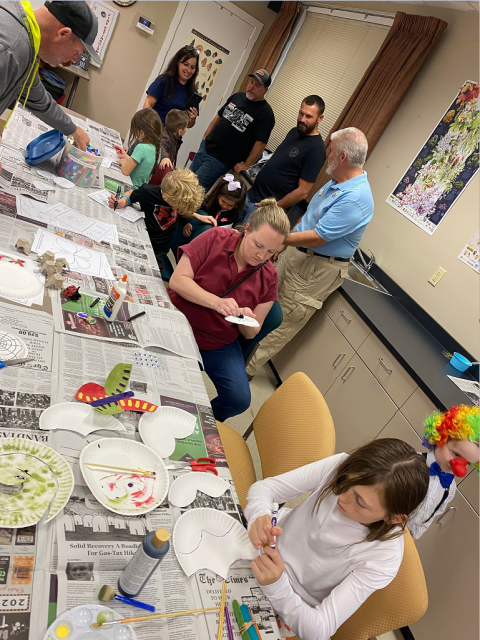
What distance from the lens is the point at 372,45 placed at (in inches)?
152

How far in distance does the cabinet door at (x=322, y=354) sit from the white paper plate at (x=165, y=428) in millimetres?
1588

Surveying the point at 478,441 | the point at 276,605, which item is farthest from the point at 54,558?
the point at 478,441

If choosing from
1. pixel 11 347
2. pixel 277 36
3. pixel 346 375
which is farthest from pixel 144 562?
pixel 277 36

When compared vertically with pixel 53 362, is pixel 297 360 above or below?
below

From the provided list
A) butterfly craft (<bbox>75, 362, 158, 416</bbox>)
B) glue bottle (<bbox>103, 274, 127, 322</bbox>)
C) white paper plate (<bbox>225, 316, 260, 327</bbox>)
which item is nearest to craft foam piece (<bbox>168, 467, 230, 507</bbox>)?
butterfly craft (<bbox>75, 362, 158, 416</bbox>)

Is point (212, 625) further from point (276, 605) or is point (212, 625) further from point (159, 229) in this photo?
point (159, 229)

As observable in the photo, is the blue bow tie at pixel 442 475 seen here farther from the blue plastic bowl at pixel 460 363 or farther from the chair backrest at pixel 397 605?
the blue plastic bowl at pixel 460 363

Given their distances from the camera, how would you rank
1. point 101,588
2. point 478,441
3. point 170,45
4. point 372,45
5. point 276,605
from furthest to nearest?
point 170,45
point 372,45
point 478,441
point 276,605
point 101,588

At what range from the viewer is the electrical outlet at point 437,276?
2.81 m

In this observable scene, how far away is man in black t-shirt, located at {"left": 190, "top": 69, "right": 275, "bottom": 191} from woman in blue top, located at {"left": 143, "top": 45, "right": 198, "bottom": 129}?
14.9 inches

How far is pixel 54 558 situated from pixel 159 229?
2041 millimetres

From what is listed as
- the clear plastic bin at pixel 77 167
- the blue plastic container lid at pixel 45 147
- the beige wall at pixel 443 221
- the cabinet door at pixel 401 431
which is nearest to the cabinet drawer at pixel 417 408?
the cabinet door at pixel 401 431

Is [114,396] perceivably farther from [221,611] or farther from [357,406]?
[357,406]

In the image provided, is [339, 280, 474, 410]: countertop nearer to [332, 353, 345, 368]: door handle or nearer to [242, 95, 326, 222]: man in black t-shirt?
[332, 353, 345, 368]: door handle
